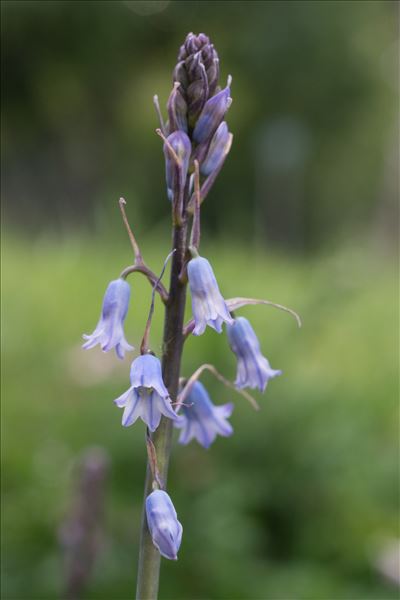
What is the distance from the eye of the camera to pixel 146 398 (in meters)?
1.04

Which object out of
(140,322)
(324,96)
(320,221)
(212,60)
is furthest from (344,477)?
(324,96)

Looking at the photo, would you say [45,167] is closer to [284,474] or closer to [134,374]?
[284,474]

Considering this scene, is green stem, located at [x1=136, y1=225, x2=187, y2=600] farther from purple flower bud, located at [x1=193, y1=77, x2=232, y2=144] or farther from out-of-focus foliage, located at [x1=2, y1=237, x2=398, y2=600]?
out-of-focus foliage, located at [x1=2, y1=237, x2=398, y2=600]

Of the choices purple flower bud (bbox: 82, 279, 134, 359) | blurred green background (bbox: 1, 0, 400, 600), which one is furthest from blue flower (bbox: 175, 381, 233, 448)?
blurred green background (bbox: 1, 0, 400, 600)

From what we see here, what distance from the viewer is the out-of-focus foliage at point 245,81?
20656mm

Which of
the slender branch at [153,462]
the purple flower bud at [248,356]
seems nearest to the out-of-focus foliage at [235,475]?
the purple flower bud at [248,356]

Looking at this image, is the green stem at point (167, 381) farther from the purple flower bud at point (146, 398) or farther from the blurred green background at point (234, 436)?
the blurred green background at point (234, 436)

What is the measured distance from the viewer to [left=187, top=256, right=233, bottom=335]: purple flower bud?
1.04 meters

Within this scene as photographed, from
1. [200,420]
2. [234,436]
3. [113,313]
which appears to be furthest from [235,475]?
[113,313]

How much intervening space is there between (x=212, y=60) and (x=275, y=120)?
800 inches

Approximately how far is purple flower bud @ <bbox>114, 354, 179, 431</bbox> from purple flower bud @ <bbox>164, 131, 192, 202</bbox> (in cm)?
22

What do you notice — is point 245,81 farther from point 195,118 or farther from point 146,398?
point 146,398

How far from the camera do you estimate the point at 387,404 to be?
3.66 meters

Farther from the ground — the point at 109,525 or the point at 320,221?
the point at 320,221
